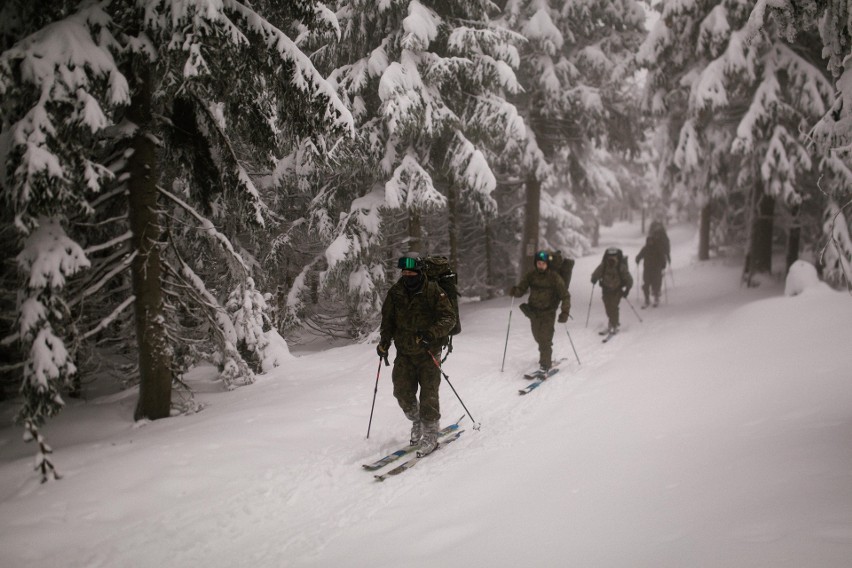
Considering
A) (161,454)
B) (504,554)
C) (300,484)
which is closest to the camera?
(504,554)

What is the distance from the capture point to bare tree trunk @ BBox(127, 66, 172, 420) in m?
6.96

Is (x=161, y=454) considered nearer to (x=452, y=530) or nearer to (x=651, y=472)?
(x=452, y=530)

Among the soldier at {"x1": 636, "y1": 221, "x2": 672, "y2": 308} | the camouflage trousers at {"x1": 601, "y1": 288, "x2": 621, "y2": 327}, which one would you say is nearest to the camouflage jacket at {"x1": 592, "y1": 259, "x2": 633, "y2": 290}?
the camouflage trousers at {"x1": 601, "y1": 288, "x2": 621, "y2": 327}

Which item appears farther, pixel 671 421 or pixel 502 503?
pixel 671 421

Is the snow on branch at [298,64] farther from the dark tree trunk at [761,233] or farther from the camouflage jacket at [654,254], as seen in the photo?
the dark tree trunk at [761,233]

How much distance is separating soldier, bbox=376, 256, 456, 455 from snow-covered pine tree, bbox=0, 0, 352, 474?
2.64 m

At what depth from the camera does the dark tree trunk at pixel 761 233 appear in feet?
49.3

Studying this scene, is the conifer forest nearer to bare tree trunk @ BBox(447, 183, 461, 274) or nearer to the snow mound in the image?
bare tree trunk @ BBox(447, 183, 461, 274)

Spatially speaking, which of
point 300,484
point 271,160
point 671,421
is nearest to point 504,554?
point 300,484

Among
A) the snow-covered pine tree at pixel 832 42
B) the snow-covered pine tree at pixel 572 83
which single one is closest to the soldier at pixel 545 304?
the snow-covered pine tree at pixel 832 42

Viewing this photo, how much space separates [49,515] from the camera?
14.9ft

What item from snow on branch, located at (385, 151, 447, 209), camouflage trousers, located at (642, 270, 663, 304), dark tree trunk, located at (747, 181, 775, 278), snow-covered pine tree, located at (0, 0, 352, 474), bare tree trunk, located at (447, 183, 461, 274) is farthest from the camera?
camouflage trousers, located at (642, 270, 663, 304)

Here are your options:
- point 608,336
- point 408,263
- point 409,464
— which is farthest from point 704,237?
point 409,464

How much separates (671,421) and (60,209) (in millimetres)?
7152
